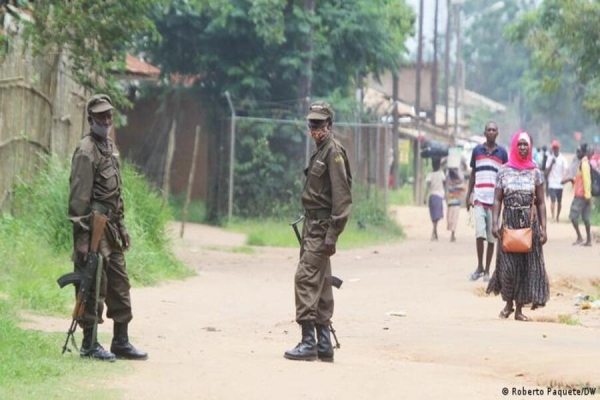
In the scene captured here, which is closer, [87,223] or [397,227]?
[87,223]

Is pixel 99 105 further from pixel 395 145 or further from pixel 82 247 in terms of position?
pixel 395 145

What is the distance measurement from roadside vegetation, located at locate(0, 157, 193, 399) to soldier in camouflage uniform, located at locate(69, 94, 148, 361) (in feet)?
1.19

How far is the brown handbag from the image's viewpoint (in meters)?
12.6

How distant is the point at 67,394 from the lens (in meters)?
8.05

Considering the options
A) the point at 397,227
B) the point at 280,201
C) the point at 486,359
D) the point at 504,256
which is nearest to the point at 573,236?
the point at 397,227

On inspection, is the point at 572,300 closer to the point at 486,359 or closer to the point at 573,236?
the point at 486,359

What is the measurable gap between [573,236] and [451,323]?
13.6m

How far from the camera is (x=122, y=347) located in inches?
380

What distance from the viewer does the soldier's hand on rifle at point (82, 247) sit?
9.41 m

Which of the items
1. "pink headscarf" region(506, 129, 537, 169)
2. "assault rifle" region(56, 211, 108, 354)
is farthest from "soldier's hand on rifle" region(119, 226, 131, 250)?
"pink headscarf" region(506, 129, 537, 169)

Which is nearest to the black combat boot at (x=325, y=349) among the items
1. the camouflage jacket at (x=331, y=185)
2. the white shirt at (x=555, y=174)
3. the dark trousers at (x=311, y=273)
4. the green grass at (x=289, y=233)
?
the dark trousers at (x=311, y=273)

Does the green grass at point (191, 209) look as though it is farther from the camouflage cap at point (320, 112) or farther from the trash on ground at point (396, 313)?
the camouflage cap at point (320, 112)

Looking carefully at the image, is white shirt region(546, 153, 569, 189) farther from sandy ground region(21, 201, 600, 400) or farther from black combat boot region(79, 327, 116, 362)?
black combat boot region(79, 327, 116, 362)

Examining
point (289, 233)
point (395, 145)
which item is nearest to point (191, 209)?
point (289, 233)
